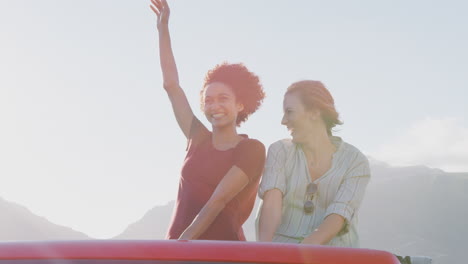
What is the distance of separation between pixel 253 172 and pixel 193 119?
0.69m

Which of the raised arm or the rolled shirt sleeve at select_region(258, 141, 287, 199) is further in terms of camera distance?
the raised arm

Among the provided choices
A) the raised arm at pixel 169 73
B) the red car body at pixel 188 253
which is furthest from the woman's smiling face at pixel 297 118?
the red car body at pixel 188 253

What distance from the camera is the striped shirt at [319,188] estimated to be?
403cm

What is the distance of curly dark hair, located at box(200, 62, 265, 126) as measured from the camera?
15.1 feet

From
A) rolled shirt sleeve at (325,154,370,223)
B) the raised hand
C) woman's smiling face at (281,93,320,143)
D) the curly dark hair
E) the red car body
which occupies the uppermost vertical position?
the raised hand

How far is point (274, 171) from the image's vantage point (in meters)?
4.20

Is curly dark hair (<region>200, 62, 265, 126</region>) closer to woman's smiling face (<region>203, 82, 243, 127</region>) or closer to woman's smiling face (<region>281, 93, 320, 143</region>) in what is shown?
woman's smiling face (<region>203, 82, 243, 127</region>)

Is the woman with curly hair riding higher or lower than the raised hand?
lower

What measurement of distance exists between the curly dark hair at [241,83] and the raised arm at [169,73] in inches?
6.0

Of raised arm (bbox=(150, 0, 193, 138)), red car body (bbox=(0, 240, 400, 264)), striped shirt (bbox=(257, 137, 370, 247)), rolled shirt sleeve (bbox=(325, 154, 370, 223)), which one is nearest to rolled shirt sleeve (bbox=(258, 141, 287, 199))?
striped shirt (bbox=(257, 137, 370, 247))

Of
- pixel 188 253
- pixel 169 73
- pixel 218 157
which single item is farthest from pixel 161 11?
pixel 188 253

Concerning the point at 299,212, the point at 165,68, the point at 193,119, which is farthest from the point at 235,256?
the point at 165,68

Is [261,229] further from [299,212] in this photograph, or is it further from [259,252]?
[259,252]

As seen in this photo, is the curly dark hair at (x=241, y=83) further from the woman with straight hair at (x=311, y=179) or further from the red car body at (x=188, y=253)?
the red car body at (x=188, y=253)
